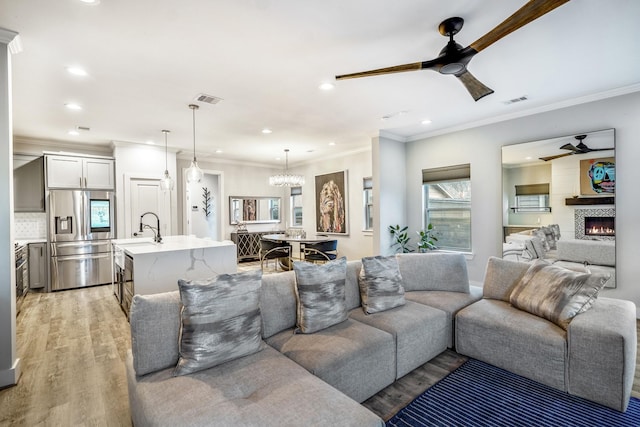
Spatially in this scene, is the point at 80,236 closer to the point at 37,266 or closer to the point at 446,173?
the point at 37,266

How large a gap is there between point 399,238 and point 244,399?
14.6 ft

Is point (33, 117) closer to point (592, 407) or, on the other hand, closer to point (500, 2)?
point (500, 2)

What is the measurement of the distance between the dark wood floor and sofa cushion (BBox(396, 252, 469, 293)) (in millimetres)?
742

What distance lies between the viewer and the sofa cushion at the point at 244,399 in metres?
1.30

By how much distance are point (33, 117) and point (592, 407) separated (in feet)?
22.0

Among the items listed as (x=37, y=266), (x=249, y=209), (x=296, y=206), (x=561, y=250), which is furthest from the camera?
(x=296, y=206)

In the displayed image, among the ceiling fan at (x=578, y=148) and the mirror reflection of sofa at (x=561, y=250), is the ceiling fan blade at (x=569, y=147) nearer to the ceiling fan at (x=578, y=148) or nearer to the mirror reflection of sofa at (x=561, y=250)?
the ceiling fan at (x=578, y=148)

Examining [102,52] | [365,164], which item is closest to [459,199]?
[365,164]

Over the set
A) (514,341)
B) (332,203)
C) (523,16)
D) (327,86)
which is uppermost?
(327,86)

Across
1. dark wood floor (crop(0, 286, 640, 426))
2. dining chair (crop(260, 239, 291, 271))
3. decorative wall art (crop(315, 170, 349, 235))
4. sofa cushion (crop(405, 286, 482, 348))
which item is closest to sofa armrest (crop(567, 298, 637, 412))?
dark wood floor (crop(0, 286, 640, 426))

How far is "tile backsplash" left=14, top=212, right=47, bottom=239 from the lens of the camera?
215 inches

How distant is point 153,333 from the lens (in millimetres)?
1737

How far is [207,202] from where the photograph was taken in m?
7.90

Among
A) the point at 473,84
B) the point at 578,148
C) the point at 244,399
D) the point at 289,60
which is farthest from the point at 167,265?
the point at 578,148
